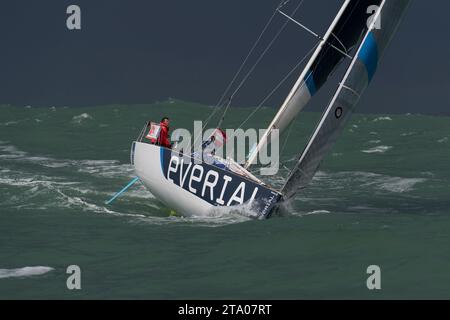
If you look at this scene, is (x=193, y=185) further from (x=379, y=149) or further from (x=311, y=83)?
(x=379, y=149)

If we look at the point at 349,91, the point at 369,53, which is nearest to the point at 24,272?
the point at 349,91

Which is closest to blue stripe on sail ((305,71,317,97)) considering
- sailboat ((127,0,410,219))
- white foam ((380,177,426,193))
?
sailboat ((127,0,410,219))

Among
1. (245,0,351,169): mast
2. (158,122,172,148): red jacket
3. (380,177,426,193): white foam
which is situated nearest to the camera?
(245,0,351,169): mast

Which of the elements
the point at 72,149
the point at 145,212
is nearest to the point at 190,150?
the point at 145,212

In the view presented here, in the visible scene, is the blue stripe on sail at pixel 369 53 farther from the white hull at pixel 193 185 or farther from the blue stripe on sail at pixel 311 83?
the white hull at pixel 193 185

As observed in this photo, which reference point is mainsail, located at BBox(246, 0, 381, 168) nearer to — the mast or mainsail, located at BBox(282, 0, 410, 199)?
the mast

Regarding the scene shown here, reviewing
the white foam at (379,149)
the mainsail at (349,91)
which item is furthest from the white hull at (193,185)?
the white foam at (379,149)
